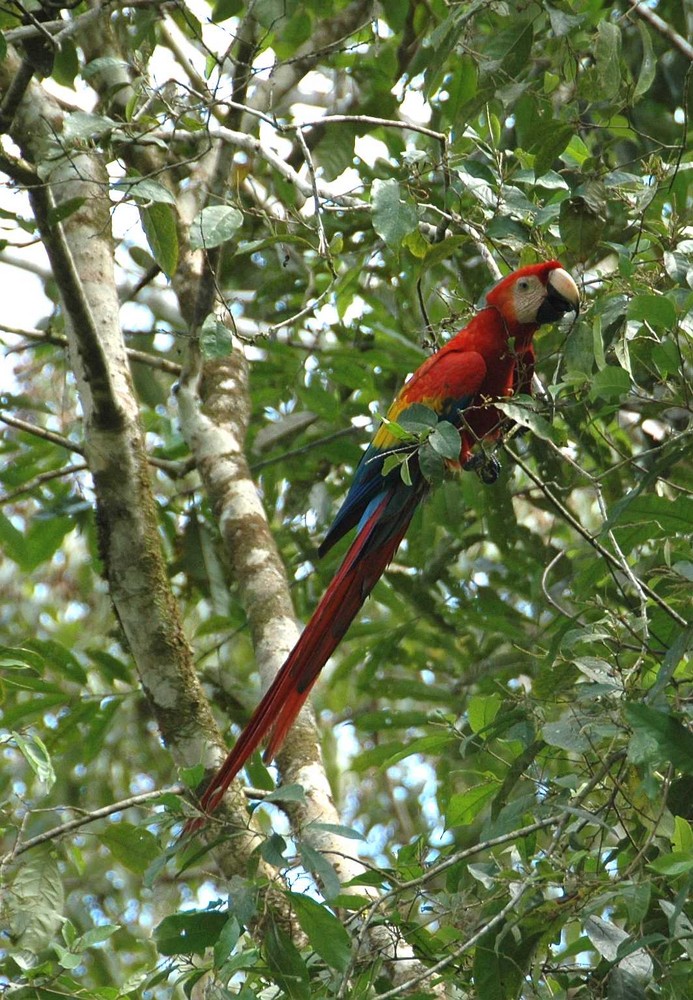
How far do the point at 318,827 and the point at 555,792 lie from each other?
1.16 feet

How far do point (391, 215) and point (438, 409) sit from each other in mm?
619

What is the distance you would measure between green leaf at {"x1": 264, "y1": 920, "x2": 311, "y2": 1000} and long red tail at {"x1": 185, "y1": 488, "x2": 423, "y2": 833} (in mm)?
227

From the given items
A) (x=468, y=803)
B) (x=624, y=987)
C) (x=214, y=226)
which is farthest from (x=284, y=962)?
(x=214, y=226)

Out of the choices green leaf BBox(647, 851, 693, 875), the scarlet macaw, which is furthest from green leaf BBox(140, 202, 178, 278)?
green leaf BBox(647, 851, 693, 875)

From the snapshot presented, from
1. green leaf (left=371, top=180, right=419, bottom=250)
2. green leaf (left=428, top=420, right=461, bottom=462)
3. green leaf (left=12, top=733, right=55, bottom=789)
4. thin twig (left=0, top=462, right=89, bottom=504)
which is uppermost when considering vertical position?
green leaf (left=371, top=180, right=419, bottom=250)

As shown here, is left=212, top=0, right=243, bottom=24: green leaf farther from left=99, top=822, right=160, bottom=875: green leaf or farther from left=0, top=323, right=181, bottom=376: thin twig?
left=99, top=822, right=160, bottom=875: green leaf

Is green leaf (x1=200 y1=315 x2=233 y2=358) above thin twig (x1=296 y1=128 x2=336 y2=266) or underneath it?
underneath

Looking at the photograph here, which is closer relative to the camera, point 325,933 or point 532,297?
point 325,933

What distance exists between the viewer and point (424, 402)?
2336 millimetres

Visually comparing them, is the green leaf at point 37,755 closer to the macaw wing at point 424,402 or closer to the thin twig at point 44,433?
A: the thin twig at point 44,433

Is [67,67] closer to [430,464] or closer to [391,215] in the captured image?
[391,215]

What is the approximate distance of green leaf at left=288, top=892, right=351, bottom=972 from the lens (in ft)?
4.58

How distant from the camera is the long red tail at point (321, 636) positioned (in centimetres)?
182

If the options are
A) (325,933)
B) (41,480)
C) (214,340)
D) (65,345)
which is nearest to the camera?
(325,933)
